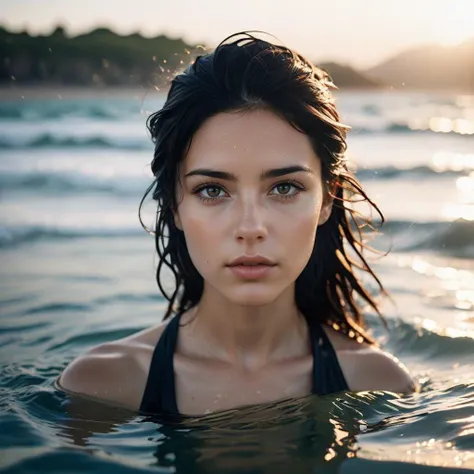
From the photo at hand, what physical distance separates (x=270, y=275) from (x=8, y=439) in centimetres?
118

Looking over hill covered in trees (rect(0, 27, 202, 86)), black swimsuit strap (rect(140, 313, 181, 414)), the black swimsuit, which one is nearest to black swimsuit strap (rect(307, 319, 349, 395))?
the black swimsuit

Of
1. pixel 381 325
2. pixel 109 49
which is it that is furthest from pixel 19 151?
pixel 381 325

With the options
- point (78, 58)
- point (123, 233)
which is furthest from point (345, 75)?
point (78, 58)

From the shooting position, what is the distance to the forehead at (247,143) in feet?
10.6

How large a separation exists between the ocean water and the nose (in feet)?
2.45

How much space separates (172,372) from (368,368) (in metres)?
0.86

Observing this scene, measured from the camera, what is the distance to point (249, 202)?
10.5ft

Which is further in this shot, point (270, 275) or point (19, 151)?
point (19, 151)

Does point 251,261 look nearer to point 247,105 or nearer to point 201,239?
point 201,239

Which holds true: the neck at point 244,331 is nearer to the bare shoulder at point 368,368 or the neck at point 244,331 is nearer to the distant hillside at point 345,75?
the bare shoulder at point 368,368

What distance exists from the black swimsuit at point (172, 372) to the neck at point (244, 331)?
83 millimetres

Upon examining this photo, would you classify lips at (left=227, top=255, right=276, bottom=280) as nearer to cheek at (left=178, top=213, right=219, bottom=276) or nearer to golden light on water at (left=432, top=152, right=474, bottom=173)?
cheek at (left=178, top=213, right=219, bottom=276)

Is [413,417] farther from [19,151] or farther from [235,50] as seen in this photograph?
[19,151]

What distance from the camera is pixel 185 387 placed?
359 centimetres
